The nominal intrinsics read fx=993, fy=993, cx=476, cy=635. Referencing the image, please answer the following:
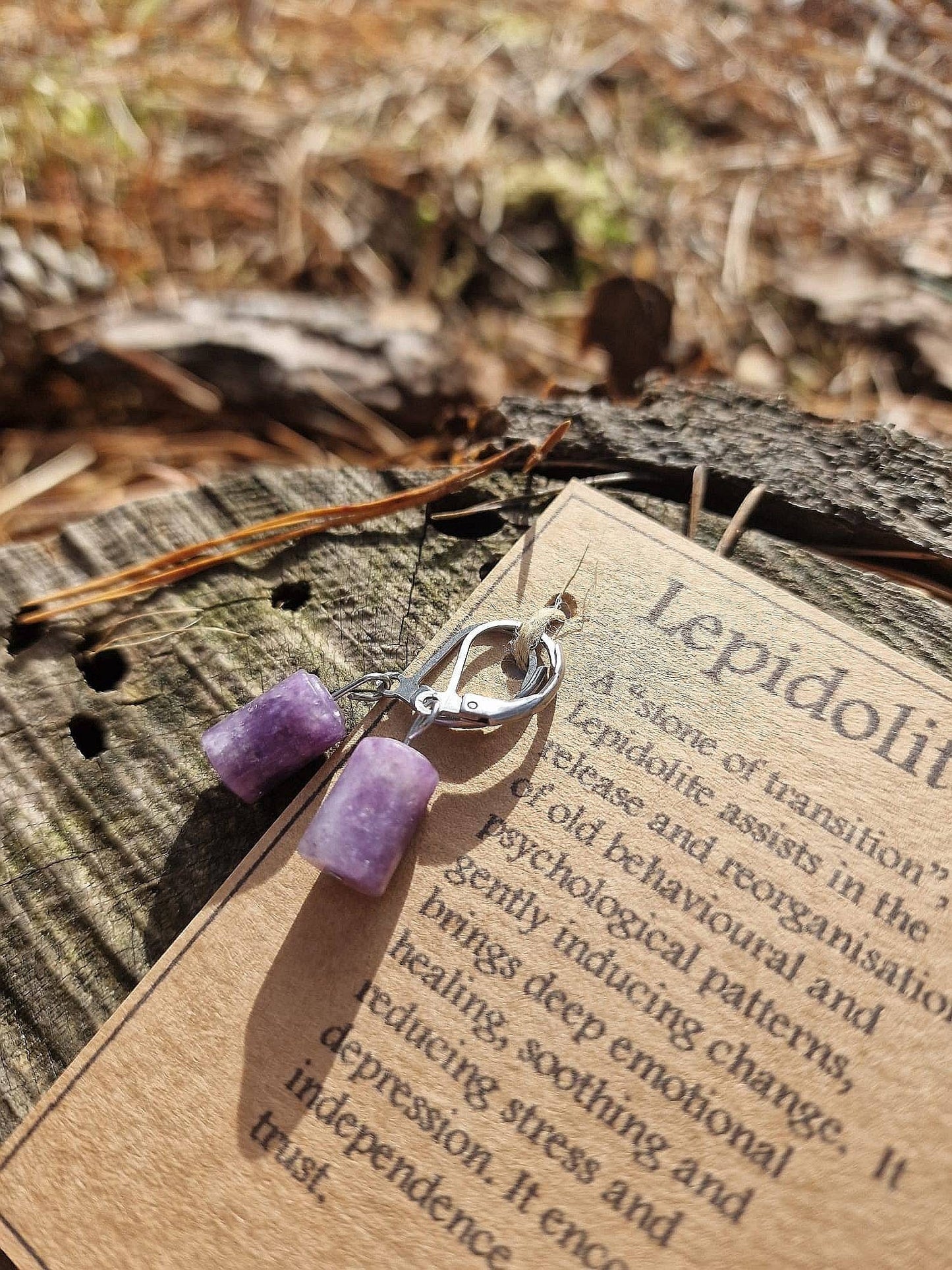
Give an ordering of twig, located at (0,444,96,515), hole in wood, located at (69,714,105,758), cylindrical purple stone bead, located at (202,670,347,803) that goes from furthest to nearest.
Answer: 1. twig, located at (0,444,96,515)
2. hole in wood, located at (69,714,105,758)
3. cylindrical purple stone bead, located at (202,670,347,803)

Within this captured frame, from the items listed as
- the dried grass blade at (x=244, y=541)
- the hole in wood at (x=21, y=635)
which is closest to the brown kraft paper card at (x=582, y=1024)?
the dried grass blade at (x=244, y=541)

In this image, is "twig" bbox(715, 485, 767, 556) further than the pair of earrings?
Yes

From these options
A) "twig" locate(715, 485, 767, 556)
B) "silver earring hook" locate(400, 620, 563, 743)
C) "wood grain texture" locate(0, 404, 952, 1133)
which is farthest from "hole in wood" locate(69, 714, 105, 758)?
"twig" locate(715, 485, 767, 556)

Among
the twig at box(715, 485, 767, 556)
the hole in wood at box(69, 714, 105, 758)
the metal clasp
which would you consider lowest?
the hole in wood at box(69, 714, 105, 758)

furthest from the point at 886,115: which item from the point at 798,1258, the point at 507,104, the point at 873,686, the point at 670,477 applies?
the point at 798,1258

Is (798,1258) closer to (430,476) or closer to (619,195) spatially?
(430,476)

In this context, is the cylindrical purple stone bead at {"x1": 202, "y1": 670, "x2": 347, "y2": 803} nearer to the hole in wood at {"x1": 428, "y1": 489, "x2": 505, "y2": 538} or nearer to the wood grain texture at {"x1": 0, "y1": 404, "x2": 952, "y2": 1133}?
the wood grain texture at {"x1": 0, "y1": 404, "x2": 952, "y2": 1133}

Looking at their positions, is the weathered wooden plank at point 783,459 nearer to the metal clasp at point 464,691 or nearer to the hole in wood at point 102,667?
the metal clasp at point 464,691

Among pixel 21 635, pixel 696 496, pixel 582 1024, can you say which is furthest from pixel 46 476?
pixel 582 1024
